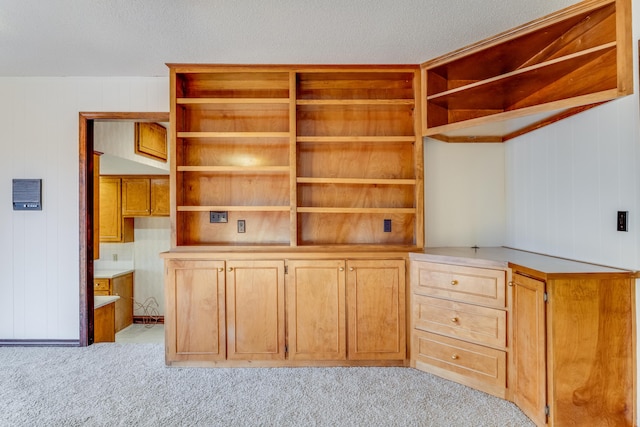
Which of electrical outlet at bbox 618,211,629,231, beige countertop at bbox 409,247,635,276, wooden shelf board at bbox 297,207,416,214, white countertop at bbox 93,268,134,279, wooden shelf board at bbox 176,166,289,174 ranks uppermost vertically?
wooden shelf board at bbox 176,166,289,174

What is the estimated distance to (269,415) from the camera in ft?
6.40

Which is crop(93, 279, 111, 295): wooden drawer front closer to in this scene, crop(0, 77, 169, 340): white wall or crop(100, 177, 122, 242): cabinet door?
crop(100, 177, 122, 242): cabinet door

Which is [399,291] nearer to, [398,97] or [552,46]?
[398,97]

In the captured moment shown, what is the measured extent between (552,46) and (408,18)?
1.04 meters

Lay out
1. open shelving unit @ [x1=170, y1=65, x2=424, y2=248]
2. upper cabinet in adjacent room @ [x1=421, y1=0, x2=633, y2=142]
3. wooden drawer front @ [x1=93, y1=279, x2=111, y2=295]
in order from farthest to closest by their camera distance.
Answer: wooden drawer front @ [x1=93, y1=279, x2=111, y2=295] → open shelving unit @ [x1=170, y1=65, x2=424, y2=248] → upper cabinet in adjacent room @ [x1=421, y1=0, x2=633, y2=142]

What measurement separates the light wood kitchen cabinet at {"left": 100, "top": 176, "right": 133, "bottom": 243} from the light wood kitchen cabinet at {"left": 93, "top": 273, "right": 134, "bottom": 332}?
1.85 ft

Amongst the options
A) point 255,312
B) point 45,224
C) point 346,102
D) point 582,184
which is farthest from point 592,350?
point 45,224

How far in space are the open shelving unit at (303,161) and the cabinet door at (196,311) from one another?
35cm

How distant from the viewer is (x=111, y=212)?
474 cm

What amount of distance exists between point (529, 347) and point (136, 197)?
4735mm

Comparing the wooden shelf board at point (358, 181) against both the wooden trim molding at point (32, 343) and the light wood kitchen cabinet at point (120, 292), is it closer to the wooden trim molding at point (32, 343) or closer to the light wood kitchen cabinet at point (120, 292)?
the wooden trim molding at point (32, 343)

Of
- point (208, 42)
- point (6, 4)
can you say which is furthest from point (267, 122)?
point (6, 4)

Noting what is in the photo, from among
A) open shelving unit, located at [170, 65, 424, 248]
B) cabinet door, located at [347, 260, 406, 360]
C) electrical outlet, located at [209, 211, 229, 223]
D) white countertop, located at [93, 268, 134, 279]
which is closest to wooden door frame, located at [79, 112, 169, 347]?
open shelving unit, located at [170, 65, 424, 248]

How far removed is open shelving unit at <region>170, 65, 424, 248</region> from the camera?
9.28 ft
